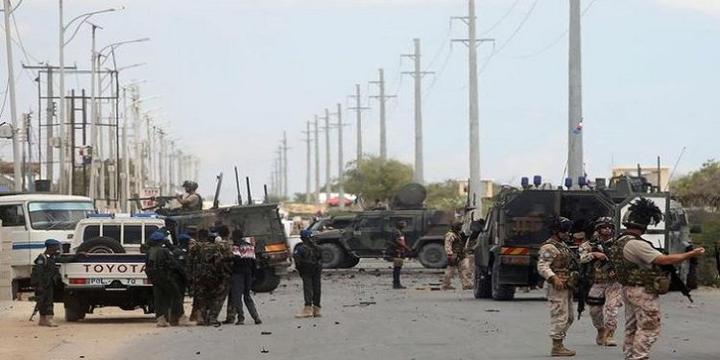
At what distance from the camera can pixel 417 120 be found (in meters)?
76.3

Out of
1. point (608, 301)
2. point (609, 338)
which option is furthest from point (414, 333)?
point (608, 301)

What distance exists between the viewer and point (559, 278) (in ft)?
56.2

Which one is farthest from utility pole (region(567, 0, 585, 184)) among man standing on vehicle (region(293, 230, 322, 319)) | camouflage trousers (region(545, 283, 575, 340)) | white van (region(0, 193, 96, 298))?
camouflage trousers (region(545, 283, 575, 340))

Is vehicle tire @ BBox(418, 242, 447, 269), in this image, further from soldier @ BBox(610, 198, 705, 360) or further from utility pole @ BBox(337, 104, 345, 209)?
utility pole @ BBox(337, 104, 345, 209)

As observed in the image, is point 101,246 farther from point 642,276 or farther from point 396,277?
point 642,276

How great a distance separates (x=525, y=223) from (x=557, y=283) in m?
12.1

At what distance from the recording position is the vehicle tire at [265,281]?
35.2 metres

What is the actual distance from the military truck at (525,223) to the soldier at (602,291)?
31.0ft

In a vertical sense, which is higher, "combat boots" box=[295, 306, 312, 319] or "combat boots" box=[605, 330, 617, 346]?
"combat boots" box=[605, 330, 617, 346]

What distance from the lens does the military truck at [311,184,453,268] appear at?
45438mm

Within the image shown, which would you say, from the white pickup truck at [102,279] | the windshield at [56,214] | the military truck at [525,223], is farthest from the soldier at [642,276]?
the windshield at [56,214]

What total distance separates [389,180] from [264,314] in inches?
3396

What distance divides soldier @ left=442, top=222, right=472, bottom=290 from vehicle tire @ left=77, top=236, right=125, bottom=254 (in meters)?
10.1

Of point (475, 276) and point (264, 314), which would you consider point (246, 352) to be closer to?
point (264, 314)
